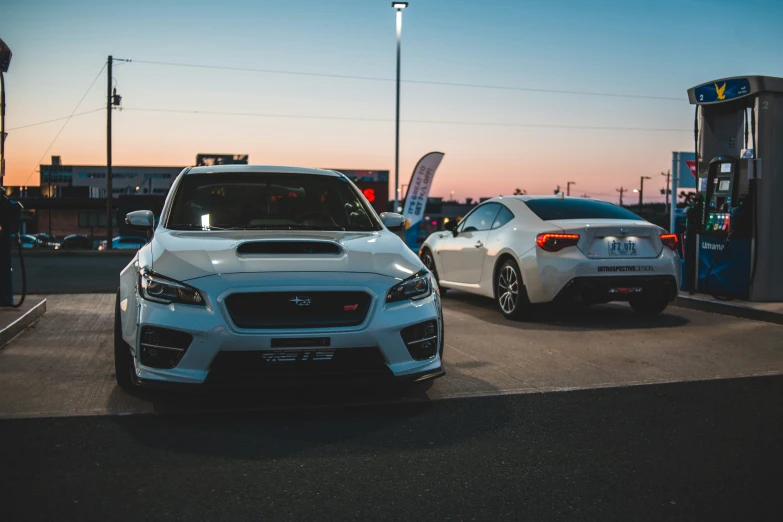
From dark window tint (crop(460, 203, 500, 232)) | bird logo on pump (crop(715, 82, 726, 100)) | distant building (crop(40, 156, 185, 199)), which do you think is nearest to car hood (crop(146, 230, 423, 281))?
dark window tint (crop(460, 203, 500, 232))

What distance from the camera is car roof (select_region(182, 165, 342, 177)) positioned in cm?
659

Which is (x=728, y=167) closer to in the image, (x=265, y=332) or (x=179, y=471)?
(x=265, y=332)

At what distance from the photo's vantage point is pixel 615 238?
8852mm

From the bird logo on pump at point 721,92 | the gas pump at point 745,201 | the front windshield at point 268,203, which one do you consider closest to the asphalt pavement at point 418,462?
the front windshield at point 268,203

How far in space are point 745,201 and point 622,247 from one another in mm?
2777

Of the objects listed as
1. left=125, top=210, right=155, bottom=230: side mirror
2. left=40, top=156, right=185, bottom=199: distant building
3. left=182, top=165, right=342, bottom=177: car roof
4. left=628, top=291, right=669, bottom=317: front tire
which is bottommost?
left=628, top=291, right=669, bottom=317: front tire

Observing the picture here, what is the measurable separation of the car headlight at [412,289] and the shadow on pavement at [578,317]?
→ 385 cm

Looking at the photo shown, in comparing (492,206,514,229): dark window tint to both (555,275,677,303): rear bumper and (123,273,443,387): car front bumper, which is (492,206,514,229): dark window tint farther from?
(123,273,443,387): car front bumper

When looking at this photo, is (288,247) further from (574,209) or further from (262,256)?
(574,209)

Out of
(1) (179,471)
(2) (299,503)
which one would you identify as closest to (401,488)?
(2) (299,503)

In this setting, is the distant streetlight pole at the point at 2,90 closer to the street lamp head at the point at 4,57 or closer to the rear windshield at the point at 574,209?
the street lamp head at the point at 4,57

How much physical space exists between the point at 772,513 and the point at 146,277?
361 cm

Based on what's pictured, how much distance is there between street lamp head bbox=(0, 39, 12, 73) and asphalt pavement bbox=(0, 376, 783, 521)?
18.8 ft

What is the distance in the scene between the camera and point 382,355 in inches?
189
